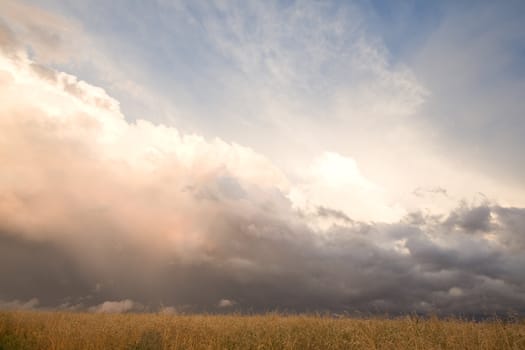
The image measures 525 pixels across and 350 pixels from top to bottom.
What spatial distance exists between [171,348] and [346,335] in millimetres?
9727

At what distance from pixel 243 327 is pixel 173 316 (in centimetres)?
1337

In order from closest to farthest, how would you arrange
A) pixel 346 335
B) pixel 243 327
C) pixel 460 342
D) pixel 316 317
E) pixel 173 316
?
1. pixel 460 342
2. pixel 346 335
3. pixel 243 327
4. pixel 316 317
5. pixel 173 316

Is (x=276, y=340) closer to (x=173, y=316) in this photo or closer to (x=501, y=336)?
(x=501, y=336)

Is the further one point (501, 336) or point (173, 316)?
point (173, 316)

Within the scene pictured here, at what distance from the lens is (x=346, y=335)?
71.2 ft

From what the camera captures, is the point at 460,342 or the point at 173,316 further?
the point at 173,316

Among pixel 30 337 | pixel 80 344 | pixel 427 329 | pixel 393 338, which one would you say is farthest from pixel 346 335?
pixel 30 337

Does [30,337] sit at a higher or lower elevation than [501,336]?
lower

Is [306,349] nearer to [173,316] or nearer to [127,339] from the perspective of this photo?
[127,339]

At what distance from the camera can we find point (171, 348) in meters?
18.7

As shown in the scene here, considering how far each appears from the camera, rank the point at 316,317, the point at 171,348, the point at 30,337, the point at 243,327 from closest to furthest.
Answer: the point at 171,348, the point at 30,337, the point at 243,327, the point at 316,317


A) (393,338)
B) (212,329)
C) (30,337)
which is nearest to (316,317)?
(212,329)

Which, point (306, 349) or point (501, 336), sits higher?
point (501, 336)

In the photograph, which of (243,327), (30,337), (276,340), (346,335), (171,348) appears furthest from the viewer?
(243,327)
